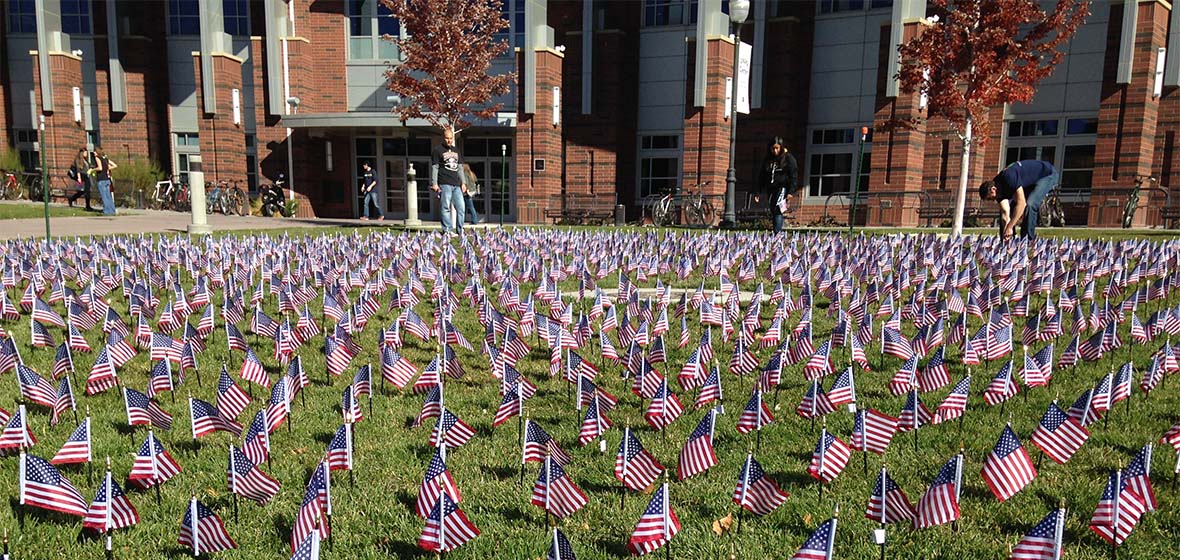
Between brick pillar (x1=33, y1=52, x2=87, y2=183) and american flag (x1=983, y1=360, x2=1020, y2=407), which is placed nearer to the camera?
american flag (x1=983, y1=360, x2=1020, y2=407)

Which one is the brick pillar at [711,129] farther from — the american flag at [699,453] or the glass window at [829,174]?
the american flag at [699,453]

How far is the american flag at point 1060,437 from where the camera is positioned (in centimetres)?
317

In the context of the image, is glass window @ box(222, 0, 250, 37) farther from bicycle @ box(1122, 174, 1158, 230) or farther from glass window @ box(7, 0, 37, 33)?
bicycle @ box(1122, 174, 1158, 230)

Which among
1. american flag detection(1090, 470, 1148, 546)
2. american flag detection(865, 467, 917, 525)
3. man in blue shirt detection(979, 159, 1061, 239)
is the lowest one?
american flag detection(865, 467, 917, 525)

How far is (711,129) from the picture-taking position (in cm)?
2405

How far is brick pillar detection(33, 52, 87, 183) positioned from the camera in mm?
28312

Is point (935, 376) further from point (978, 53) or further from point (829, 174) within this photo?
point (829, 174)

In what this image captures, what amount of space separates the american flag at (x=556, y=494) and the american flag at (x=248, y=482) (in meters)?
1.03

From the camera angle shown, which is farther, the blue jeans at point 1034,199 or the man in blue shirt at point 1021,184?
the blue jeans at point 1034,199

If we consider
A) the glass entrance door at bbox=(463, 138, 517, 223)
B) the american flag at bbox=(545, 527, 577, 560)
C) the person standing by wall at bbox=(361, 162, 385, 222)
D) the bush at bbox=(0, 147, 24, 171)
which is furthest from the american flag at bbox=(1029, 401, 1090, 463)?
the bush at bbox=(0, 147, 24, 171)

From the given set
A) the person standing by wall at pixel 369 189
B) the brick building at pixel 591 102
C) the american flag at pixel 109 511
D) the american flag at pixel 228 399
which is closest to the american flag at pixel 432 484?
the american flag at pixel 109 511

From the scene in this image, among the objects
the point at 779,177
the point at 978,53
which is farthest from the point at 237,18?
the point at 978,53

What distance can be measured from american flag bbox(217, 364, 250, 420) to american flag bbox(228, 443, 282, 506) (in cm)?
96

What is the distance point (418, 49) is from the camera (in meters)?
19.1
